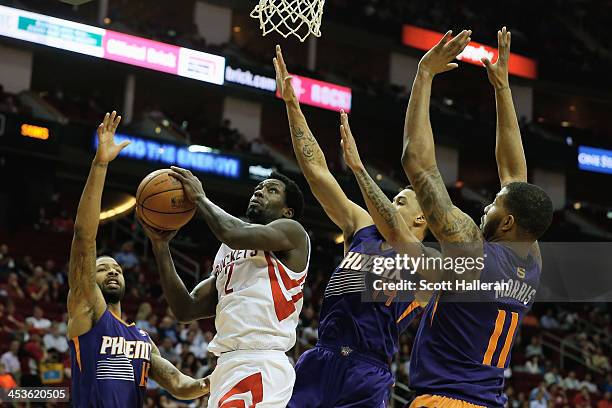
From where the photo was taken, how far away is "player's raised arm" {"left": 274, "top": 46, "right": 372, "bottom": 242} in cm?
488

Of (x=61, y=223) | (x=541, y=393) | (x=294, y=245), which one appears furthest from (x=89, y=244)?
(x=61, y=223)

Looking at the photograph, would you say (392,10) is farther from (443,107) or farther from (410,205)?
(410,205)

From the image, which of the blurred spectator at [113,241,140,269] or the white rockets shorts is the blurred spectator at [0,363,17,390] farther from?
the white rockets shorts

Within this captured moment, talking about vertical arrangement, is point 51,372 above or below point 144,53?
below

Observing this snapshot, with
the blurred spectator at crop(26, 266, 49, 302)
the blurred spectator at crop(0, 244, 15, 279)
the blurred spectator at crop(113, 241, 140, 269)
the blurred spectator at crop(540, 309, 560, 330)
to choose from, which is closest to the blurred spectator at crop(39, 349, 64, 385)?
the blurred spectator at crop(26, 266, 49, 302)

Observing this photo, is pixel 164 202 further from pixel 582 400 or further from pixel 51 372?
pixel 582 400

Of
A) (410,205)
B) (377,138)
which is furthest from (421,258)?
(377,138)

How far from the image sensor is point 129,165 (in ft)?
66.7

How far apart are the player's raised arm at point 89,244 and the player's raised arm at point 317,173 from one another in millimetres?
899

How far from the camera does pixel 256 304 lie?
15.0ft

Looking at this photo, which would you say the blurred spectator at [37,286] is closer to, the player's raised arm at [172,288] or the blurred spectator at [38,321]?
the blurred spectator at [38,321]

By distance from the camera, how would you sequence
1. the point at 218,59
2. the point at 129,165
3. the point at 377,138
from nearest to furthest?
the point at 129,165 < the point at 218,59 < the point at 377,138

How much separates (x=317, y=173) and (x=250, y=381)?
1155mm

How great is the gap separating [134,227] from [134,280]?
15.3 feet
